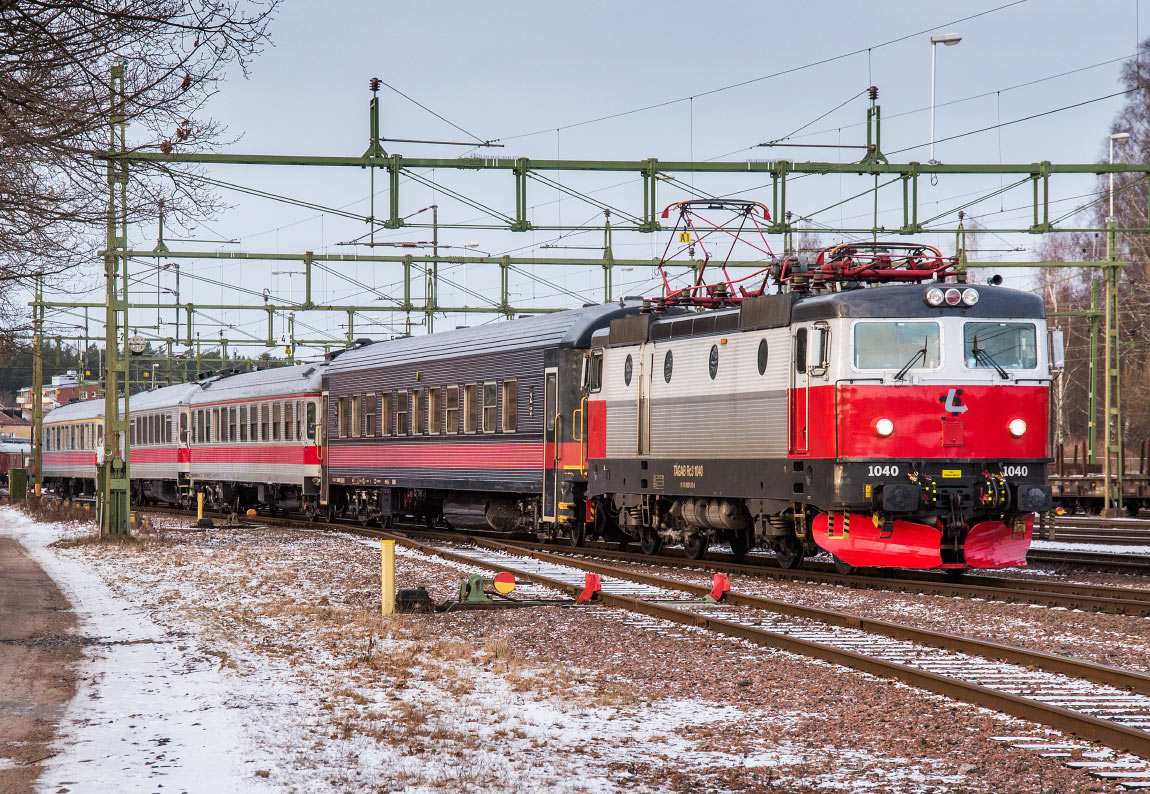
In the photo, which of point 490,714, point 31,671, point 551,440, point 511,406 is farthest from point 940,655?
point 511,406

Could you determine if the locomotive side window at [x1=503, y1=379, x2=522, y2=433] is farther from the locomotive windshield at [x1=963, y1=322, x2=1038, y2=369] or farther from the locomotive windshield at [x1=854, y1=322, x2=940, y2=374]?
the locomotive windshield at [x1=963, y1=322, x2=1038, y2=369]

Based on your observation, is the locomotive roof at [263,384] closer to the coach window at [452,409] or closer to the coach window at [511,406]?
the coach window at [452,409]

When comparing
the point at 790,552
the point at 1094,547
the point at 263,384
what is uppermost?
the point at 263,384

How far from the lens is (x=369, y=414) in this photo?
102ft

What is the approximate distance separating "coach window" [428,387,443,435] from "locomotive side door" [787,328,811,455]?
11365 millimetres

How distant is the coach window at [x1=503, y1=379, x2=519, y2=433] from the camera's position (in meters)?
24.2

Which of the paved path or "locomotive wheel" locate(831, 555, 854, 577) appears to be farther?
"locomotive wheel" locate(831, 555, 854, 577)

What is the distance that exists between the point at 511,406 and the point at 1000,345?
9.91 metres

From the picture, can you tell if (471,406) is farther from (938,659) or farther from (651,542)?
(938,659)

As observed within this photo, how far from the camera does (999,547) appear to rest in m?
16.6

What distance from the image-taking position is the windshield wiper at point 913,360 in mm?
16281

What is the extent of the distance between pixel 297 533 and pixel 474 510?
16.1 feet

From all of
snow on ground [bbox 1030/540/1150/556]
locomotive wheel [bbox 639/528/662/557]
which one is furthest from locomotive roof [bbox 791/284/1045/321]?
snow on ground [bbox 1030/540/1150/556]

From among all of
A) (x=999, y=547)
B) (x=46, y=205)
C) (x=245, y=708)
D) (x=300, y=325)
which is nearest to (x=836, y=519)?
(x=999, y=547)
